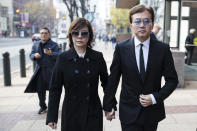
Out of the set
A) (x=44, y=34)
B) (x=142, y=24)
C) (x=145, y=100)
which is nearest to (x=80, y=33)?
(x=142, y=24)

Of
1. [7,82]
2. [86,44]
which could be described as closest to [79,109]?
[86,44]

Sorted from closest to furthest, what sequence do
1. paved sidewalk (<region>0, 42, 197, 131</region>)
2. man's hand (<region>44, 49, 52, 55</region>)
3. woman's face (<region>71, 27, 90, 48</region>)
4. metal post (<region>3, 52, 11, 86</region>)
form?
1. woman's face (<region>71, 27, 90, 48</region>)
2. paved sidewalk (<region>0, 42, 197, 131</region>)
3. man's hand (<region>44, 49, 52, 55</region>)
4. metal post (<region>3, 52, 11, 86</region>)

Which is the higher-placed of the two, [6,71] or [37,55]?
[37,55]

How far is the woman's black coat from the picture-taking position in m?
2.80

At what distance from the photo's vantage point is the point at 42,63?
579cm

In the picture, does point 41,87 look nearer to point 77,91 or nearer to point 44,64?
point 44,64

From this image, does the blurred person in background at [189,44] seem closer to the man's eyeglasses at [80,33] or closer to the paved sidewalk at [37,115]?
the paved sidewalk at [37,115]

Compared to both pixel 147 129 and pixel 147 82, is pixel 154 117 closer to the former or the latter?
pixel 147 129

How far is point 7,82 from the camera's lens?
368 inches

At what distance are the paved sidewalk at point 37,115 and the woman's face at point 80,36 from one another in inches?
95.6

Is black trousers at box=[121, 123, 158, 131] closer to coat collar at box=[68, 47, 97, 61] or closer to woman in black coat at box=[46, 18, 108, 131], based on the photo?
woman in black coat at box=[46, 18, 108, 131]

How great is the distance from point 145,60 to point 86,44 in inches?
27.3

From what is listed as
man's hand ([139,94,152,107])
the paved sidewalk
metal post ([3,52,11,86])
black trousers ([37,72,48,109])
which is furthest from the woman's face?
metal post ([3,52,11,86])

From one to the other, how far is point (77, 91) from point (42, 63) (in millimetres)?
3147
